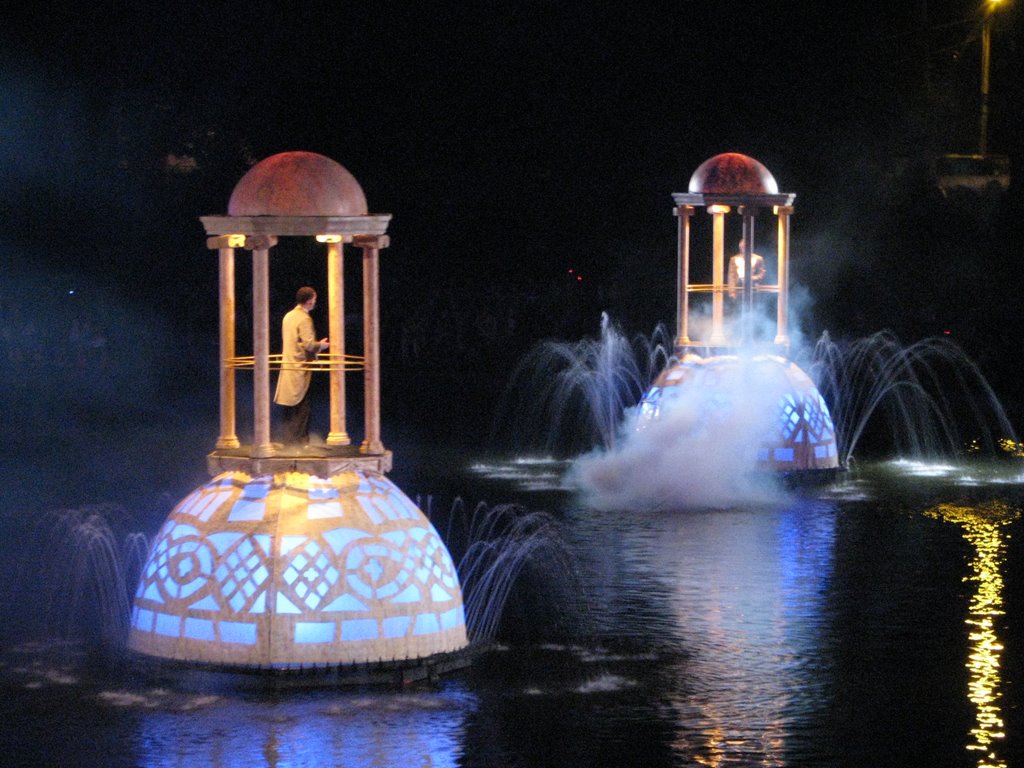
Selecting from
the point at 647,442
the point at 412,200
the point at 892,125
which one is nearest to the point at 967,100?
the point at 892,125

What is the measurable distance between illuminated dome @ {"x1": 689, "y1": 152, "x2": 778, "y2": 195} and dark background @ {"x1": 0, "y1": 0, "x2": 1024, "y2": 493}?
31.2ft

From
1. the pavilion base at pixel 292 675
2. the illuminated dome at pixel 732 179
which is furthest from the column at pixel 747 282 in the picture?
the pavilion base at pixel 292 675

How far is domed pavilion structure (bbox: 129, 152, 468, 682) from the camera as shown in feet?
41.0

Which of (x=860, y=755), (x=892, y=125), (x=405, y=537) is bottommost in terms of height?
(x=860, y=755)

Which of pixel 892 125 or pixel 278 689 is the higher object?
pixel 892 125

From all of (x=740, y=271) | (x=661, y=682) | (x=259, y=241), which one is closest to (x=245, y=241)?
(x=259, y=241)

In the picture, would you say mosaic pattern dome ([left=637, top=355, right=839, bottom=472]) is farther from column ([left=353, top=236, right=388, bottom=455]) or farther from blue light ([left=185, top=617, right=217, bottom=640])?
blue light ([left=185, top=617, right=217, bottom=640])

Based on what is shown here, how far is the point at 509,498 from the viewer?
22422mm

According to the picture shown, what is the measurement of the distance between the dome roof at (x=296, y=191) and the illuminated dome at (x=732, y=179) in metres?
11.2

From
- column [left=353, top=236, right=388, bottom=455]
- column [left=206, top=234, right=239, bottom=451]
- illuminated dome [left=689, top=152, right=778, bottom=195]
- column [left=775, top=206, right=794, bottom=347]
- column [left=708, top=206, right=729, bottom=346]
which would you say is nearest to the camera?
column [left=353, top=236, right=388, bottom=455]

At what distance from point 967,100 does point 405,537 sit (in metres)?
32.8

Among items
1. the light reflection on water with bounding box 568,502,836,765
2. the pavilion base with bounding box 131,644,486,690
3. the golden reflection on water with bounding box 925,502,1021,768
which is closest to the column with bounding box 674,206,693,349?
the light reflection on water with bounding box 568,502,836,765

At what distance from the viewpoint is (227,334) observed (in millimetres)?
13586

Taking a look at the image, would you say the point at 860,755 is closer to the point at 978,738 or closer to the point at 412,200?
the point at 978,738
